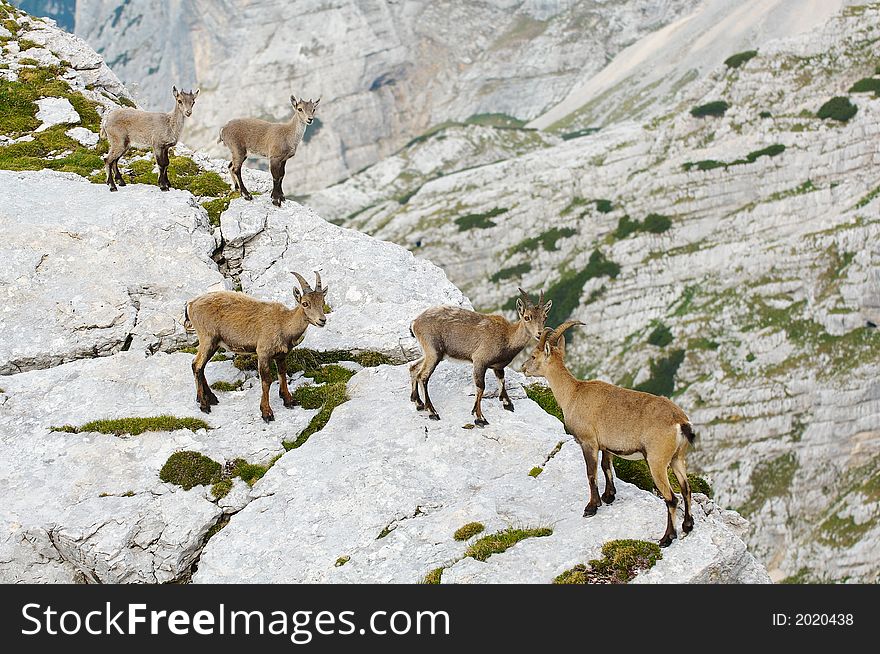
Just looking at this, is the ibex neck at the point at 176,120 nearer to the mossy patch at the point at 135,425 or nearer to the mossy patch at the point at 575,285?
the mossy patch at the point at 135,425

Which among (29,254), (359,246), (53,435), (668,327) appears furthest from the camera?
(668,327)

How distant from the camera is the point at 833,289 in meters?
153

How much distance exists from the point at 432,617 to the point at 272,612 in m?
2.93

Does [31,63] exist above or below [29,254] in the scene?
above

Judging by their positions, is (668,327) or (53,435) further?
(668,327)

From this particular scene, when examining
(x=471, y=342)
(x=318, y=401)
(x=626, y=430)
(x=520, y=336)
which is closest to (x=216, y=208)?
(x=318, y=401)

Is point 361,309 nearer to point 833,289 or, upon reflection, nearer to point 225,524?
point 225,524

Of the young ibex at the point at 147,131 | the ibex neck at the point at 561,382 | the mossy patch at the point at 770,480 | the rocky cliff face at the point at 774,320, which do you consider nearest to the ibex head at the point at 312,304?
the ibex neck at the point at 561,382

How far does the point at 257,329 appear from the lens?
19234mm

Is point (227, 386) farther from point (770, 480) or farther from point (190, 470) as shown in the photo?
point (770, 480)

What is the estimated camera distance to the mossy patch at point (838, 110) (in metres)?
187

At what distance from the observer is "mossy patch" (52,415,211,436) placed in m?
18.1

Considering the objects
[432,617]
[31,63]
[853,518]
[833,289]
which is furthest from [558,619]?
[833,289]

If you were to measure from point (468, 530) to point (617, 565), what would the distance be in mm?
Answer: 3136
